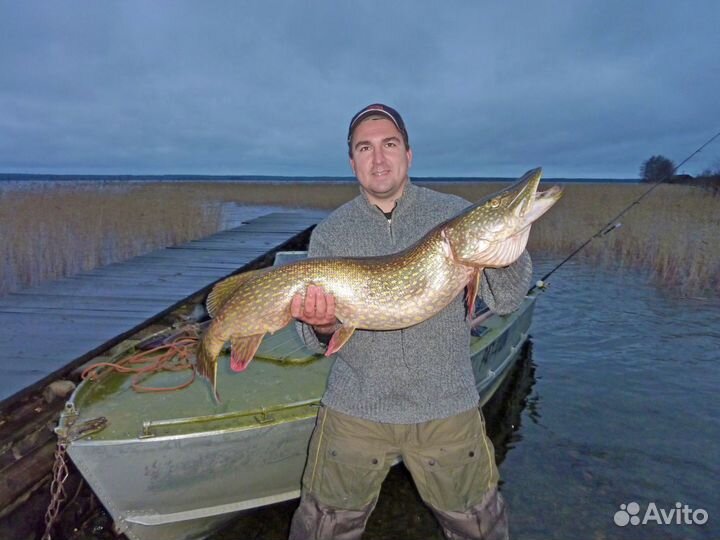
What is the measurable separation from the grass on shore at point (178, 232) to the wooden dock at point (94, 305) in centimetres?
143

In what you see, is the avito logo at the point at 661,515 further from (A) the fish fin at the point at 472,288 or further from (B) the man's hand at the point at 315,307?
(B) the man's hand at the point at 315,307

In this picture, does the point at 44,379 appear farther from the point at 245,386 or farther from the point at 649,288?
the point at 649,288

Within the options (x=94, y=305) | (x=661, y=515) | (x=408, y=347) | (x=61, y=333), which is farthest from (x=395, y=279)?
(x=94, y=305)

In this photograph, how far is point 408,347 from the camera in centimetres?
265

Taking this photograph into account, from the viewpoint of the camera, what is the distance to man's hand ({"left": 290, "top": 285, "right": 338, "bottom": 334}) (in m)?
2.63

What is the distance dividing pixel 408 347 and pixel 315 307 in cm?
51

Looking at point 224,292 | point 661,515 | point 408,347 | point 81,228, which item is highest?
point 224,292

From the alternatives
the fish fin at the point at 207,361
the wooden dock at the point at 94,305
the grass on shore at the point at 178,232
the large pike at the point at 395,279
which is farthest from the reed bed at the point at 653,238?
the fish fin at the point at 207,361

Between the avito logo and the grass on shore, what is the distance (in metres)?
7.37

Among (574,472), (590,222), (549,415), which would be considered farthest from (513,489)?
(590,222)

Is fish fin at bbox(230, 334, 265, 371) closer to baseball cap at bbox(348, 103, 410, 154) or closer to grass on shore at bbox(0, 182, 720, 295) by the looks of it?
baseball cap at bbox(348, 103, 410, 154)

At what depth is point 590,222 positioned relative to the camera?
53.8 feet

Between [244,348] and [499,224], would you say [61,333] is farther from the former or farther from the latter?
[499,224]

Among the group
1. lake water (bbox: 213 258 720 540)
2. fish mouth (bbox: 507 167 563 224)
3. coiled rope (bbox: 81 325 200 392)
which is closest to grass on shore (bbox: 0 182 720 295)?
lake water (bbox: 213 258 720 540)
